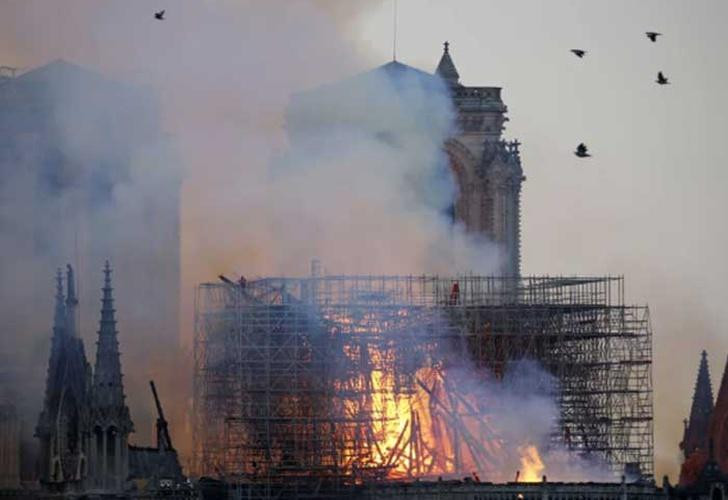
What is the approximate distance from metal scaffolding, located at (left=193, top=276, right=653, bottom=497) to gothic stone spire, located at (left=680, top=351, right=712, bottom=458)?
7.10m

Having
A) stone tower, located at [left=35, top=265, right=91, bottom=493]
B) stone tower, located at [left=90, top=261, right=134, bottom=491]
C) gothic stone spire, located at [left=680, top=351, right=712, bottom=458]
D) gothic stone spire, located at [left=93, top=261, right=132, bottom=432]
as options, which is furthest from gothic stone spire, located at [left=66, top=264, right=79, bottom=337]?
gothic stone spire, located at [left=680, top=351, right=712, bottom=458]

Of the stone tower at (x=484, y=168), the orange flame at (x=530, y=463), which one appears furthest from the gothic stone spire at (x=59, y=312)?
the stone tower at (x=484, y=168)

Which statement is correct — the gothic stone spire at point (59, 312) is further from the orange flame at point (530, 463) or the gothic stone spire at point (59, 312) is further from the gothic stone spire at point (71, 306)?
the orange flame at point (530, 463)

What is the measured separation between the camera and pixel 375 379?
159m

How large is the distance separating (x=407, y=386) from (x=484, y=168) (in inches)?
562

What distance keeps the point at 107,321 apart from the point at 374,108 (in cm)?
1531

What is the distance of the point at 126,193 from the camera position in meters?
167

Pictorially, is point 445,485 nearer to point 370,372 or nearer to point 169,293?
point 370,372

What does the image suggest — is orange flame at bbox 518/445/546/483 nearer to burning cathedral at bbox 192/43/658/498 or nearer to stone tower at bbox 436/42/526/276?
burning cathedral at bbox 192/43/658/498

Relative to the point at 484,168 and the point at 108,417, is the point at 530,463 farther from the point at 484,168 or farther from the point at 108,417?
the point at 484,168

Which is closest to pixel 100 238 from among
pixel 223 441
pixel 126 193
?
pixel 126 193

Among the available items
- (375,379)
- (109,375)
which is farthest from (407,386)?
(109,375)

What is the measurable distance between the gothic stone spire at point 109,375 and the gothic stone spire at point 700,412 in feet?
76.2

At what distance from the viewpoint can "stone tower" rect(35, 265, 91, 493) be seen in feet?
509
